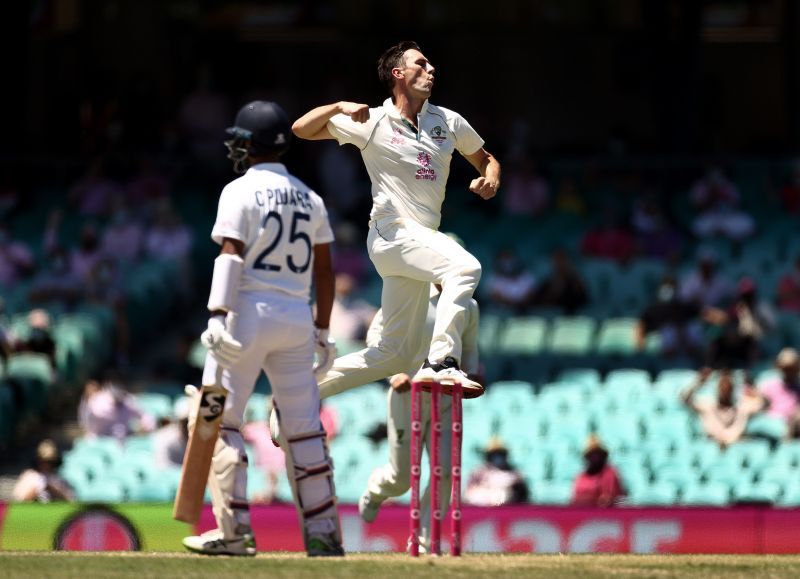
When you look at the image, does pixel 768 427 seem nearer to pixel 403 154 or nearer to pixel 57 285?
pixel 403 154

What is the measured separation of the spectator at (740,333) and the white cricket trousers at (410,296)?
6290mm

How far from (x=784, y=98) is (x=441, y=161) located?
47.5 feet

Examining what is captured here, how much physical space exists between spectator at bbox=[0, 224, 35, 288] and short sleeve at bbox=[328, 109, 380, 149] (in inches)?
351

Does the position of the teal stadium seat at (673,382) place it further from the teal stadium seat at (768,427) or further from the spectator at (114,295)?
the spectator at (114,295)

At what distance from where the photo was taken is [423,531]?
1027cm

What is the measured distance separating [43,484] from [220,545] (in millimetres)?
5531

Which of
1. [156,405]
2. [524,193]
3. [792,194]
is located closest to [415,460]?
[156,405]

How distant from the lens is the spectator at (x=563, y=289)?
1683cm

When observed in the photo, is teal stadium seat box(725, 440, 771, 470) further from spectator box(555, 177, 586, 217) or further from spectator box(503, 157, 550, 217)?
spectator box(503, 157, 550, 217)

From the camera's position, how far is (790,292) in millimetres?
16688

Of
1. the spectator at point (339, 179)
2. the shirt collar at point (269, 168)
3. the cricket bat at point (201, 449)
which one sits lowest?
the cricket bat at point (201, 449)

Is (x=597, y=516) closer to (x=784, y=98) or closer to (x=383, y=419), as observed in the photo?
(x=383, y=419)

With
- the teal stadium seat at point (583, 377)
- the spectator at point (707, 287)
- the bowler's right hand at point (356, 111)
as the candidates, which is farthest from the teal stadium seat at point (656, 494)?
the bowler's right hand at point (356, 111)

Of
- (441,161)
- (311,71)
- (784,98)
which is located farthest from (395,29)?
(441,161)
